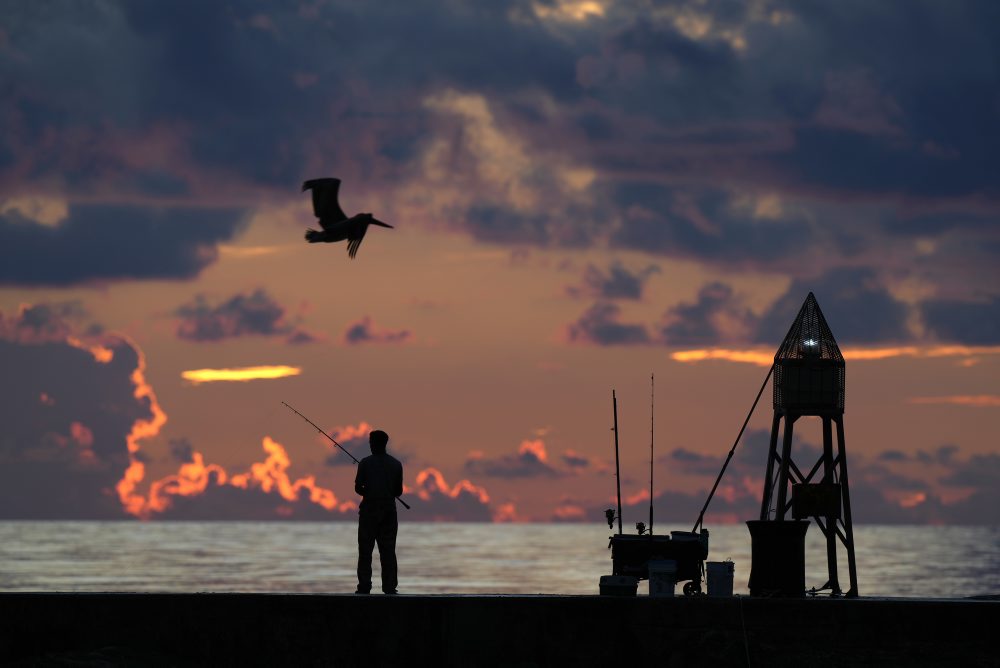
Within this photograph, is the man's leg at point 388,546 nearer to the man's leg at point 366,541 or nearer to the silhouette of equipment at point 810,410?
the man's leg at point 366,541

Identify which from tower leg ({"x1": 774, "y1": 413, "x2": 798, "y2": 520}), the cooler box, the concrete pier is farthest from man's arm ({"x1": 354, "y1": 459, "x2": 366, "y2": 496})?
tower leg ({"x1": 774, "y1": 413, "x2": 798, "y2": 520})

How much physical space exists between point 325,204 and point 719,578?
7796 millimetres

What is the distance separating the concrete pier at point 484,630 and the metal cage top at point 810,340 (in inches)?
499

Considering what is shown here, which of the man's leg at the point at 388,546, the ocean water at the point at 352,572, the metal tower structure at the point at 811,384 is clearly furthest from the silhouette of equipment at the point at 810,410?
the ocean water at the point at 352,572

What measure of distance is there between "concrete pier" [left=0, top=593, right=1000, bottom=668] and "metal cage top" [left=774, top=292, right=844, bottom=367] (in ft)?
41.6

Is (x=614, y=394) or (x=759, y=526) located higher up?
(x=614, y=394)

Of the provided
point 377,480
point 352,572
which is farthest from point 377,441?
point 352,572

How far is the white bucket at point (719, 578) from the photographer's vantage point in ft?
65.5

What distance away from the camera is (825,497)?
2933 centimetres

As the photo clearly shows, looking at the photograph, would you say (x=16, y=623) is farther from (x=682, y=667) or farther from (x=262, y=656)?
(x=682, y=667)

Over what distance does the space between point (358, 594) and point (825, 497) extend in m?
12.5

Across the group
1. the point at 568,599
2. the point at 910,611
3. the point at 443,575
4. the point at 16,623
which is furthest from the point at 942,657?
the point at 443,575

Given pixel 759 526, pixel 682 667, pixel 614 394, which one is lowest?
pixel 682 667

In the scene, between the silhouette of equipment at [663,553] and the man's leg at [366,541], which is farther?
the silhouette of equipment at [663,553]
